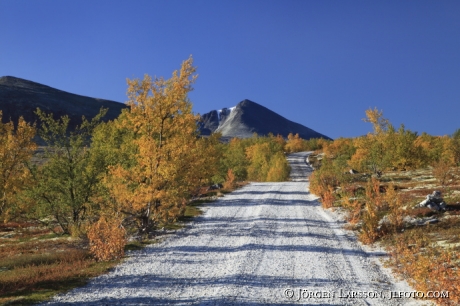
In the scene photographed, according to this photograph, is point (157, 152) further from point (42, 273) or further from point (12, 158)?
point (12, 158)

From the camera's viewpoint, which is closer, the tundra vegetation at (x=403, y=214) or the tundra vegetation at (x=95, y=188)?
the tundra vegetation at (x=403, y=214)

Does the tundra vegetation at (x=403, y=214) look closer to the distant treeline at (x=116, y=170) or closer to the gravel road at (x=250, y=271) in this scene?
the gravel road at (x=250, y=271)

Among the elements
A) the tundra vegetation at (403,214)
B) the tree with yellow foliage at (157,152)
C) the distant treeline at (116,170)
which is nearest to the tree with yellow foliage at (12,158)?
the distant treeline at (116,170)

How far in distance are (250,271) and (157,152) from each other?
9750mm

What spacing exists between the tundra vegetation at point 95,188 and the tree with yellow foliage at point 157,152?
6 cm

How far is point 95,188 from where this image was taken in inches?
1064

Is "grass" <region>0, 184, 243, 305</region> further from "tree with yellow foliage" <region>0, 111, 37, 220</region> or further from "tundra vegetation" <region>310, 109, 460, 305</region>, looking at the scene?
"tundra vegetation" <region>310, 109, 460, 305</region>

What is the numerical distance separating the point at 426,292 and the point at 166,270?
10194mm

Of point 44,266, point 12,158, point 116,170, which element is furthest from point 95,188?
point 44,266

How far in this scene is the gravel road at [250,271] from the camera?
11.6m

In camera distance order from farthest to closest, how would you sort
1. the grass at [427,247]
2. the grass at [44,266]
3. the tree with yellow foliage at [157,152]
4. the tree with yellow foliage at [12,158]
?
the tree with yellow foliage at [12,158], the tree with yellow foliage at [157,152], the grass at [44,266], the grass at [427,247]

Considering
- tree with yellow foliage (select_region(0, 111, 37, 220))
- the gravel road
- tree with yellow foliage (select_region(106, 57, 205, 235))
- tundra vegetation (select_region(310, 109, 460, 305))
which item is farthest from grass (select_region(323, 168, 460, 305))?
tree with yellow foliage (select_region(0, 111, 37, 220))

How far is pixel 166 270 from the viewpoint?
1475 centimetres

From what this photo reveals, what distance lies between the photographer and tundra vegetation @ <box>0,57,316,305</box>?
53.4 feet
